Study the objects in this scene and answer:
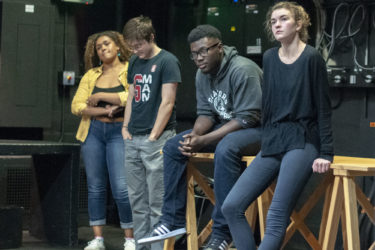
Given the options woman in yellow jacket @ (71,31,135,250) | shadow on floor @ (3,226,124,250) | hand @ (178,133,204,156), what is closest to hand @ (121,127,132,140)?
woman in yellow jacket @ (71,31,135,250)

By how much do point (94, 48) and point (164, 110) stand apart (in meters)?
1.08

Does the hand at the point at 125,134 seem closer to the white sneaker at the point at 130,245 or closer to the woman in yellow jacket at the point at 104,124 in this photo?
the woman in yellow jacket at the point at 104,124

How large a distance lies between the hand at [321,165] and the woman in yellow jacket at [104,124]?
183cm

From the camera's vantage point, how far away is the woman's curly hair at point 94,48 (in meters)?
4.85

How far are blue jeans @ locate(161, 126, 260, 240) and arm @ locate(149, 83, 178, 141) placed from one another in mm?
238

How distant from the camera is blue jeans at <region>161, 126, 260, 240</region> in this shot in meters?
3.56

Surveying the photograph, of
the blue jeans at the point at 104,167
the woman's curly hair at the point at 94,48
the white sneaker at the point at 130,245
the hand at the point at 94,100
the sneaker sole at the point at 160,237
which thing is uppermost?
the woman's curly hair at the point at 94,48

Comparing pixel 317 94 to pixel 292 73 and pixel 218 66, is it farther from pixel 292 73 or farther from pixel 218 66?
pixel 218 66

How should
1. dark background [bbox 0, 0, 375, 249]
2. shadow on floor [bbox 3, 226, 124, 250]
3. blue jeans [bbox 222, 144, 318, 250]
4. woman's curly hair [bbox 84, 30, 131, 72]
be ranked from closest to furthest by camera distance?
blue jeans [bbox 222, 144, 318, 250]
woman's curly hair [bbox 84, 30, 131, 72]
shadow on floor [bbox 3, 226, 124, 250]
dark background [bbox 0, 0, 375, 249]

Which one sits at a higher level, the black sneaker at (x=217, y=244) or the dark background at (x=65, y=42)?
the dark background at (x=65, y=42)

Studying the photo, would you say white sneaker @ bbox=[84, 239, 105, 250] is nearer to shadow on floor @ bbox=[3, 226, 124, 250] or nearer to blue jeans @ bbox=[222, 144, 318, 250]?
shadow on floor @ bbox=[3, 226, 124, 250]

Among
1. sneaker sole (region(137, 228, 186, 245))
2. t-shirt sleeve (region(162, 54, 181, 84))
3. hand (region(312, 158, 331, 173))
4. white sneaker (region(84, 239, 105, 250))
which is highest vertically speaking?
t-shirt sleeve (region(162, 54, 181, 84))

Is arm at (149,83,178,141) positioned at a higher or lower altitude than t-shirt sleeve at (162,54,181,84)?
lower

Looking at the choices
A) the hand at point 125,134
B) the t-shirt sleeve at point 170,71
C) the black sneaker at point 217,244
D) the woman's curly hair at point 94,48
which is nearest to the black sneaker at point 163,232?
the black sneaker at point 217,244
